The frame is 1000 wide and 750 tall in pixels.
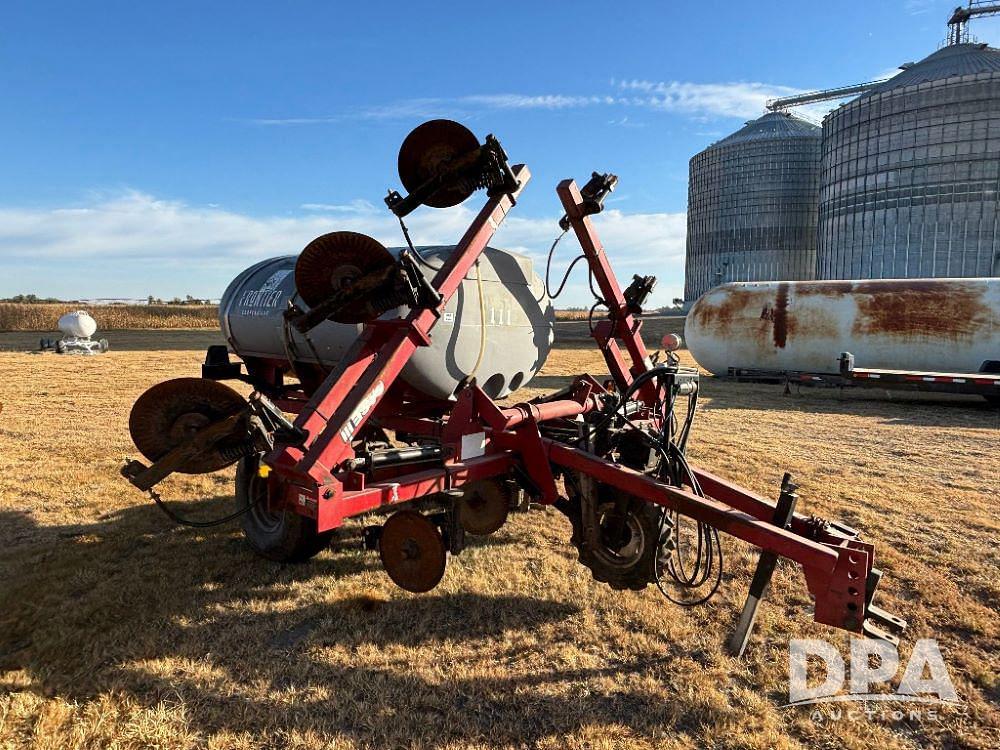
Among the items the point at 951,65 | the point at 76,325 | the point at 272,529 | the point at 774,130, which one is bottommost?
the point at 272,529

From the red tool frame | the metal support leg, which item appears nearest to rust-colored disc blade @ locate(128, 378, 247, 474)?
the red tool frame

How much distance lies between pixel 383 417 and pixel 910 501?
Result: 5.37 meters

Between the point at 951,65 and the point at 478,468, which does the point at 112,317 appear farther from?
the point at 951,65

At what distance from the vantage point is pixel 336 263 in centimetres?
338

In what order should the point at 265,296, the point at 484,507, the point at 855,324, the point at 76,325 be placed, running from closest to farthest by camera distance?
the point at 484,507 → the point at 265,296 → the point at 855,324 → the point at 76,325

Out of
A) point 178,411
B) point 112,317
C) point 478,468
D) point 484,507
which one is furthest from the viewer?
point 112,317

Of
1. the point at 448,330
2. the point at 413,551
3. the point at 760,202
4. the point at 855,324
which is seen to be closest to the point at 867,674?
the point at 413,551

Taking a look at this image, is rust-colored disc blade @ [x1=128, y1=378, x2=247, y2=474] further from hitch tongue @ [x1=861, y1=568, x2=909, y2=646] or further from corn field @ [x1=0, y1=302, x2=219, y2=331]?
corn field @ [x1=0, y1=302, x2=219, y2=331]

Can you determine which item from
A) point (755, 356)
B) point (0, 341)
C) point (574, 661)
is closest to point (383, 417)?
point (574, 661)

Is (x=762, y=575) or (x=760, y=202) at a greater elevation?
(x=760, y=202)

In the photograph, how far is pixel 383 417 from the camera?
501 cm

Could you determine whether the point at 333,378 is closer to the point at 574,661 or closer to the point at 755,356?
the point at 574,661

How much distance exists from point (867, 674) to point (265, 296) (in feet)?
17.5

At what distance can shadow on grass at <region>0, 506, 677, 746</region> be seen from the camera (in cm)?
293
